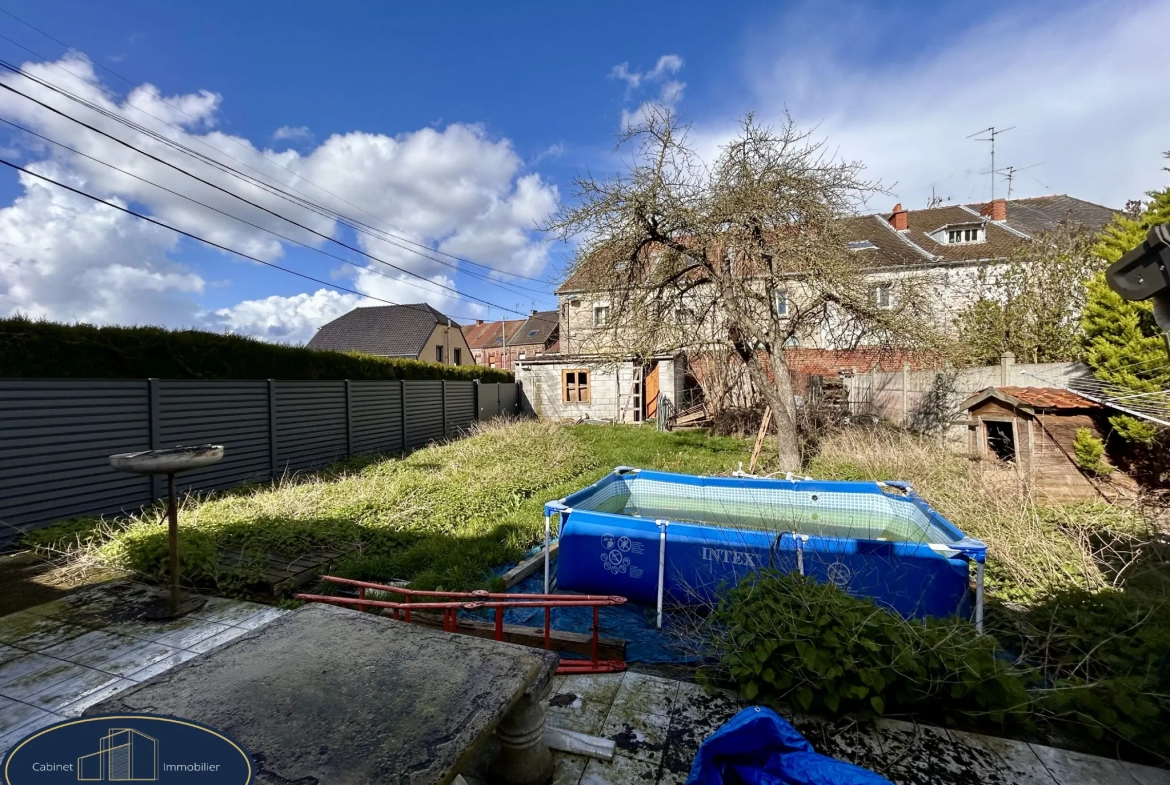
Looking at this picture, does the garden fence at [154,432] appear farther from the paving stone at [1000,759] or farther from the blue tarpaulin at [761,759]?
the paving stone at [1000,759]

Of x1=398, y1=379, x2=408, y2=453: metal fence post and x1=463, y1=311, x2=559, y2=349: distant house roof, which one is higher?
x1=463, y1=311, x2=559, y2=349: distant house roof

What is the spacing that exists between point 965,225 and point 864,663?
20970 millimetres

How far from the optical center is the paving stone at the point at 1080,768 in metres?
2.05

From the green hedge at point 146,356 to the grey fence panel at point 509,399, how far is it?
664 cm

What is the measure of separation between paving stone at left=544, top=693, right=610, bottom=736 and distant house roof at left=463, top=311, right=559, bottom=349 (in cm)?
3227

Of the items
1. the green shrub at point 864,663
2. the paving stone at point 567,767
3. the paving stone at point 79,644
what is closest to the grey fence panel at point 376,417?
the paving stone at point 79,644

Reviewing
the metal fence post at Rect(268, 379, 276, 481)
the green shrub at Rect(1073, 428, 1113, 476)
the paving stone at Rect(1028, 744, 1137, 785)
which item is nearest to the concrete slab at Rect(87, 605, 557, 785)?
the paving stone at Rect(1028, 744, 1137, 785)

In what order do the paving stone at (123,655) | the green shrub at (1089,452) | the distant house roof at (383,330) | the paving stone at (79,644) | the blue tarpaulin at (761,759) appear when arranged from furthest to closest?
the distant house roof at (383,330) < the green shrub at (1089,452) < the paving stone at (79,644) < the paving stone at (123,655) < the blue tarpaulin at (761,759)

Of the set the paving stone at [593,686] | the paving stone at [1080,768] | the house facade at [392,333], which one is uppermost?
the house facade at [392,333]

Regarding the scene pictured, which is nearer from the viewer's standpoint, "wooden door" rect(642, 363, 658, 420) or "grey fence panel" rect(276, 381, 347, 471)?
"grey fence panel" rect(276, 381, 347, 471)

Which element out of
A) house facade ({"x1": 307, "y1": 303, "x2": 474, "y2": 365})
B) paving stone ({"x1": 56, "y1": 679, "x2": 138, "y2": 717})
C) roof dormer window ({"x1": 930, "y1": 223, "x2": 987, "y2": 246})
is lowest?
paving stone ({"x1": 56, "y1": 679, "x2": 138, "y2": 717})

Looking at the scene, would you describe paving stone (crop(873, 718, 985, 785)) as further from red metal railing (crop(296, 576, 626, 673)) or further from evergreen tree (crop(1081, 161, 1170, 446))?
evergreen tree (crop(1081, 161, 1170, 446))

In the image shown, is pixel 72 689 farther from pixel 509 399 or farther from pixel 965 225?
pixel 965 225

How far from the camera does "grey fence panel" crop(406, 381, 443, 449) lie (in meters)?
11.6
